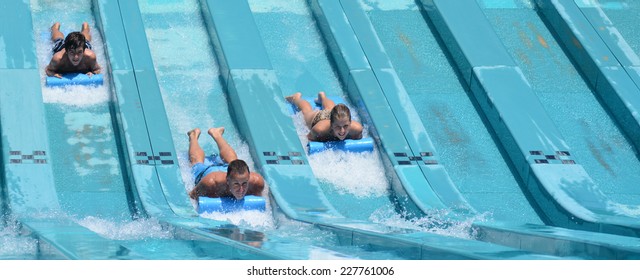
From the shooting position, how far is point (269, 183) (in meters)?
7.02

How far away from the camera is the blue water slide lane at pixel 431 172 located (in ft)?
16.5

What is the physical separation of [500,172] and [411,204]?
0.87 meters

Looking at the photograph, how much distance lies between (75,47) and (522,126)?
3317 mm

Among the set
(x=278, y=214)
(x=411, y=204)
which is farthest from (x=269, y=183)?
(x=411, y=204)

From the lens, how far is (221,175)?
6.86 metres

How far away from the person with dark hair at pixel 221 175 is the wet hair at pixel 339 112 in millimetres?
736

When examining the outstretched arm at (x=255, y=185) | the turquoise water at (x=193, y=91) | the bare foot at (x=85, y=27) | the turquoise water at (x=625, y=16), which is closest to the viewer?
the turquoise water at (x=193, y=91)

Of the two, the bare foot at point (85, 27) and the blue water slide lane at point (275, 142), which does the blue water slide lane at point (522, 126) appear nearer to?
the blue water slide lane at point (275, 142)

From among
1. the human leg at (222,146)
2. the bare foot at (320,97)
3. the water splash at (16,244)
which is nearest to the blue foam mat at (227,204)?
the human leg at (222,146)

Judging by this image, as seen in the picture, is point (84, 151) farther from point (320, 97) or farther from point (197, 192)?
point (320, 97)

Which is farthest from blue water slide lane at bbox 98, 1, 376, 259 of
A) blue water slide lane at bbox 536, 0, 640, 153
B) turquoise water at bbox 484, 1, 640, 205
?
blue water slide lane at bbox 536, 0, 640, 153

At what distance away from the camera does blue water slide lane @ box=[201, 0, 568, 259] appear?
5195 millimetres

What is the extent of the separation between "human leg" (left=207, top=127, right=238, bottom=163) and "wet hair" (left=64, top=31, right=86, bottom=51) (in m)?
1.19

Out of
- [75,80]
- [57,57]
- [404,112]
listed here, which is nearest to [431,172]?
[404,112]
